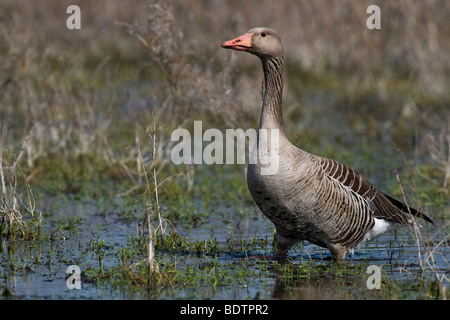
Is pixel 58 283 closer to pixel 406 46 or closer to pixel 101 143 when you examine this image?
pixel 101 143

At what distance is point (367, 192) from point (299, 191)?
108 centimetres

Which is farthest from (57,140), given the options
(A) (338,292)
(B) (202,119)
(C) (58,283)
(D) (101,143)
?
(A) (338,292)

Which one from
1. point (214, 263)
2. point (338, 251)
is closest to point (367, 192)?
point (338, 251)

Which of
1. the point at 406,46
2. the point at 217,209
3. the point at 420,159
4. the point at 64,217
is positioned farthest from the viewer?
the point at 406,46

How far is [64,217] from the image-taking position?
345 inches

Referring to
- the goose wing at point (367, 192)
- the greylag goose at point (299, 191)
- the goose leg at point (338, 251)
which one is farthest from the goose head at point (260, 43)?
the goose leg at point (338, 251)

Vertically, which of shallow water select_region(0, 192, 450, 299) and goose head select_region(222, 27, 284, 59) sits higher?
goose head select_region(222, 27, 284, 59)

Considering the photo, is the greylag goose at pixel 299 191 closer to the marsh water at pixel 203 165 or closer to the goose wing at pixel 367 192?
the goose wing at pixel 367 192

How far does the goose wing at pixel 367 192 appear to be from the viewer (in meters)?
7.04

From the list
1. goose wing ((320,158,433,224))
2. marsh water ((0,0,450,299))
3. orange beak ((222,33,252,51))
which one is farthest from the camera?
goose wing ((320,158,433,224))

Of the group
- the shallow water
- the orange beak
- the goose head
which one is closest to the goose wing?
the shallow water

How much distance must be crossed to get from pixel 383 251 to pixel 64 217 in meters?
3.69

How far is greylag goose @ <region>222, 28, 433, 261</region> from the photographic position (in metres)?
6.50

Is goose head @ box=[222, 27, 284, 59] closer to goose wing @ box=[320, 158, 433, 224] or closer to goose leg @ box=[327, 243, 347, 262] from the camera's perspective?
goose wing @ box=[320, 158, 433, 224]
